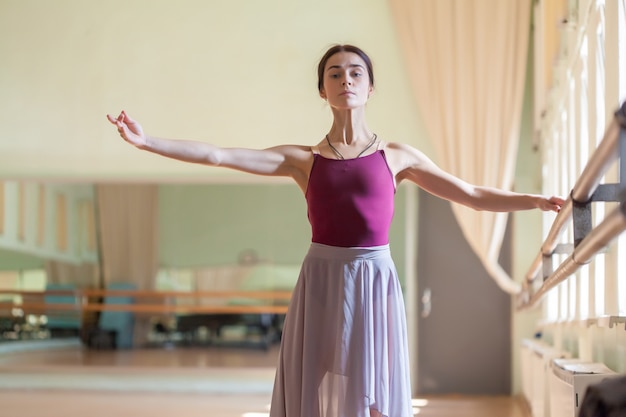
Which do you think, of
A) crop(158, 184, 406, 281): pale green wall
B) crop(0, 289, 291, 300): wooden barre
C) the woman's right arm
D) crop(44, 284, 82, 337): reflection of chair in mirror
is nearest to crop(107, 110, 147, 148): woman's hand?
the woman's right arm

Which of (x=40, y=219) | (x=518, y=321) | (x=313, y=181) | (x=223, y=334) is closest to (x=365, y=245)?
(x=313, y=181)

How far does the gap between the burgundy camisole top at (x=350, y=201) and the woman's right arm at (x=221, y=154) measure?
0.28 feet

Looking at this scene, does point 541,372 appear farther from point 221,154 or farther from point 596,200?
point 596,200

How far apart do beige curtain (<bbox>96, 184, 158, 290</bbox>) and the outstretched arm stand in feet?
21.0

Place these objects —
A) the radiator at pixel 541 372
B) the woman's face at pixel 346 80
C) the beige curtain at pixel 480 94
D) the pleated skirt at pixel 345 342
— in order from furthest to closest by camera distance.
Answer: the beige curtain at pixel 480 94
the radiator at pixel 541 372
the woman's face at pixel 346 80
the pleated skirt at pixel 345 342

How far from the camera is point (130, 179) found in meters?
6.91

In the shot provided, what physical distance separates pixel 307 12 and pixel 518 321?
2768mm

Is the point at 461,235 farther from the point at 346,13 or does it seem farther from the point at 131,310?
the point at 131,310

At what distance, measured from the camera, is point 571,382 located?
2551 millimetres

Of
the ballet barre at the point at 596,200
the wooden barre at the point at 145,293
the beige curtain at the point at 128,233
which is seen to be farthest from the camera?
the beige curtain at the point at 128,233

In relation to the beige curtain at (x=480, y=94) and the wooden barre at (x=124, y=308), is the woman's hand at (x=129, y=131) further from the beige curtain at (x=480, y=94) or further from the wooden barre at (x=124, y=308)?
the wooden barre at (x=124, y=308)

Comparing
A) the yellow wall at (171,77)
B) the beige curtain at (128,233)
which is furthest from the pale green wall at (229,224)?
the yellow wall at (171,77)

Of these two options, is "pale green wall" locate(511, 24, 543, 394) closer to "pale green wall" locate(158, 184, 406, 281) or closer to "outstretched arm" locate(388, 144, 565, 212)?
"pale green wall" locate(158, 184, 406, 281)

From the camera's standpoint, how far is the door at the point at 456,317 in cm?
677
